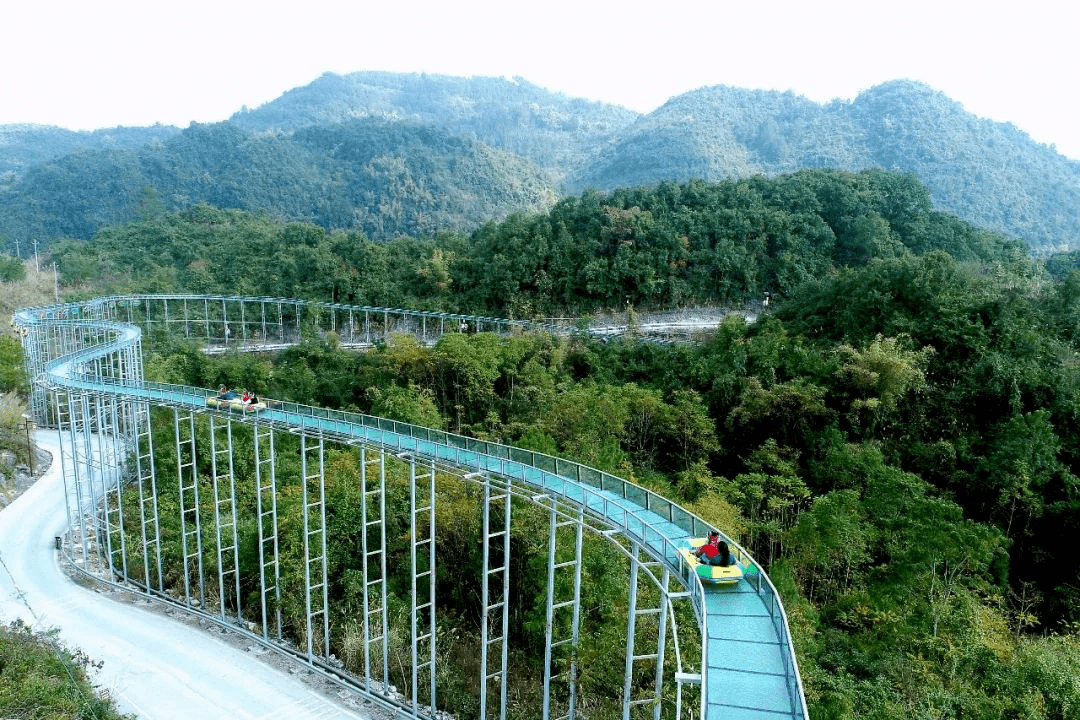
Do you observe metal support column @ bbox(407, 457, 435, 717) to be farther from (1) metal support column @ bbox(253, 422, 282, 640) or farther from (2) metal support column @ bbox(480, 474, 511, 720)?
(1) metal support column @ bbox(253, 422, 282, 640)

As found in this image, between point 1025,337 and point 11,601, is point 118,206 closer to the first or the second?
point 11,601

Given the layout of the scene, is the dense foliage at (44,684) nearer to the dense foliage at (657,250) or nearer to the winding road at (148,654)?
the winding road at (148,654)

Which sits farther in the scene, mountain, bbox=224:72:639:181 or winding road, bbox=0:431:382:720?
mountain, bbox=224:72:639:181

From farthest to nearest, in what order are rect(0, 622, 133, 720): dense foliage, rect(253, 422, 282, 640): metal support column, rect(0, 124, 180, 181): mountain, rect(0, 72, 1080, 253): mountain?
1. rect(0, 124, 180, 181): mountain
2. rect(0, 72, 1080, 253): mountain
3. rect(253, 422, 282, 640): metal support column
4. rect(0, 622, 133, 720): dense foliage

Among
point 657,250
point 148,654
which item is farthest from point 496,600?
point 657,250

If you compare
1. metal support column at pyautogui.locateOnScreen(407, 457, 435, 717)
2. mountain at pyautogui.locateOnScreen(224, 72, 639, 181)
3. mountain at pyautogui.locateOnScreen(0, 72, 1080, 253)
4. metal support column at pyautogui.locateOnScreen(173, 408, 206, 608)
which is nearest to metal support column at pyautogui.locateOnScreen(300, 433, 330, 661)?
metal support column at pyautogui.locateOnScreen(407, 457, 435, 717)

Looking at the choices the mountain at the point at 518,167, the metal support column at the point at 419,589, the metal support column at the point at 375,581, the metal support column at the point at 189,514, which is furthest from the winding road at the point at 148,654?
the mountain at the point at 518,167
